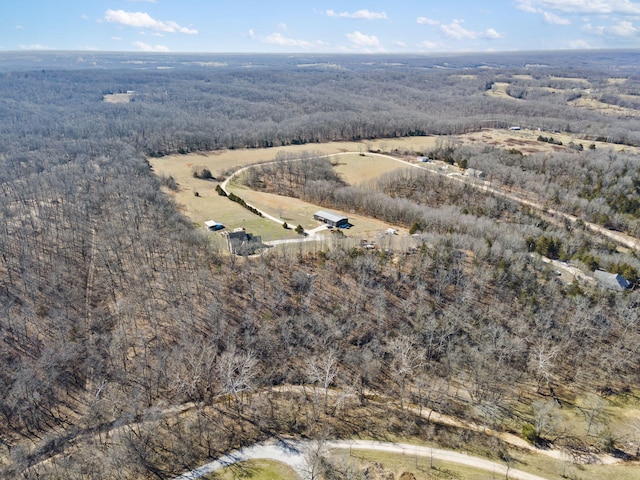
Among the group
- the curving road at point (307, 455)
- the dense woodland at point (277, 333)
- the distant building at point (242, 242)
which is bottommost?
the curving road at point (307, 455)

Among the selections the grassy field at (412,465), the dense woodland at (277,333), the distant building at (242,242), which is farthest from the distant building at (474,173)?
the grassy field at (412,465)

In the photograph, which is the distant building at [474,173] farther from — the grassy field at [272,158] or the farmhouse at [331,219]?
the farmhouse at [331,219]

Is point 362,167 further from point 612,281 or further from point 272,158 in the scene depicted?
point 612,281

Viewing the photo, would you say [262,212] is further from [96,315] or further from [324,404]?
[324,404]

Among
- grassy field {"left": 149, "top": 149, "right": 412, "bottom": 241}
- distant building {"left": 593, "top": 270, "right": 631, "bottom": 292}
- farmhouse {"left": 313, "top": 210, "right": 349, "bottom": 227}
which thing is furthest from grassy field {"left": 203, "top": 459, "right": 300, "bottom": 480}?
distant building {"left": 593, "top": 270, "right": 631, "bottom": 292}

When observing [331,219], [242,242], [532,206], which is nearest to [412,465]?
[242,242]

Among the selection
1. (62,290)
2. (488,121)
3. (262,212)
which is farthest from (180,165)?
(488,121)

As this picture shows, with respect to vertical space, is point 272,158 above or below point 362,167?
above
